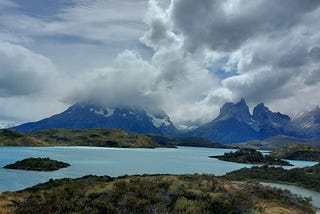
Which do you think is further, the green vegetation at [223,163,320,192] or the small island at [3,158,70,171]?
the small island at [3,158,70,171]

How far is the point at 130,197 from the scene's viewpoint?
28297 millimetres

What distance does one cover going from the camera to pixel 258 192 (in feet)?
178

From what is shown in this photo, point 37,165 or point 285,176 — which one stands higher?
point 37,165

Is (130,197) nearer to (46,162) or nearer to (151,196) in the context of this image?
(151,196)

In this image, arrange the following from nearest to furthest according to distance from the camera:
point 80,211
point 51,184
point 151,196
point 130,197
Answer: point 80,211
point 130,197
point 151,196
point 51,184

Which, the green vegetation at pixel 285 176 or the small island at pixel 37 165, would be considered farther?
the small island at pixel 37 165

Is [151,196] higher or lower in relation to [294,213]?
higher

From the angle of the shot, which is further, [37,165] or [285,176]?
[37,165]

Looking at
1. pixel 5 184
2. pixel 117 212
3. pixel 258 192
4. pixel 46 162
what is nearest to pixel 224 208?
pixel 117 212

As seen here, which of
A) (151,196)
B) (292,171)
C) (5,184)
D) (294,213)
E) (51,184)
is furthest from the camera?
(292,171)

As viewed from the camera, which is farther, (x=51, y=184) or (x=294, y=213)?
(x=51, y=184)

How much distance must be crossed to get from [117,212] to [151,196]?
18.7ft

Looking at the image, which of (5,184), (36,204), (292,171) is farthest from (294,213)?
(292,171)

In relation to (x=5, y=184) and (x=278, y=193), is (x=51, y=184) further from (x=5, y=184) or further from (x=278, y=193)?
(x=278, y=193)
